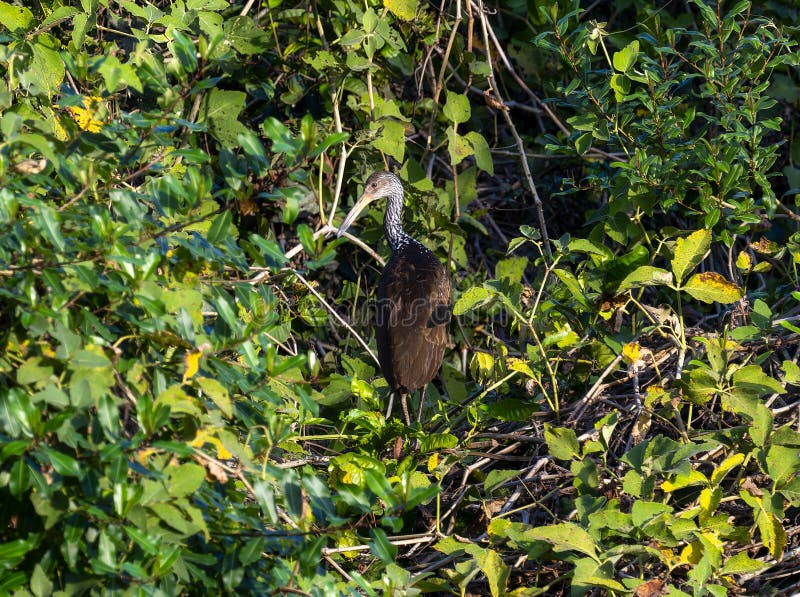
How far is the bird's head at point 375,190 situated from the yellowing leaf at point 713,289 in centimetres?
214

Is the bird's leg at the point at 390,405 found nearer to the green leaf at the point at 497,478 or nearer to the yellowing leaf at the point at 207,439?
the green leaf at the point at 497,478

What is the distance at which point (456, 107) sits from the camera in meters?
5.17

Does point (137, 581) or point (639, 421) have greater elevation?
point (137, 581)

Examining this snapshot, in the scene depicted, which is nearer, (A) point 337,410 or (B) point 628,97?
(B) point 628,97

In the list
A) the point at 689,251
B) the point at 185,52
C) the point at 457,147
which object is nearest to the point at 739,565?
the point at 689,251

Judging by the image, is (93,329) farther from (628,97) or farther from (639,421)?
(628,97)

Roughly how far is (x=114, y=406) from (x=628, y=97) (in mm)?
2843

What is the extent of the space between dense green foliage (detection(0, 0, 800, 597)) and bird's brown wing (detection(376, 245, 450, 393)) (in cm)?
20

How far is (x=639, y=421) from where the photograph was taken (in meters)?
3.74

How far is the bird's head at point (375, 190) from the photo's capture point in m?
5.44

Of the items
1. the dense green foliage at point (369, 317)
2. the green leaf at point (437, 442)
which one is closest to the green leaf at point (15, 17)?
the dense green foliage at point (369, 317)

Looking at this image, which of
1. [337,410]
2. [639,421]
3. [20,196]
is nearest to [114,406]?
[20,196]

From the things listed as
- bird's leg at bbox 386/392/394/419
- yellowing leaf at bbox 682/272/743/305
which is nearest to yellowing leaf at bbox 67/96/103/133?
bird's leg at bbox 386/392/394/419

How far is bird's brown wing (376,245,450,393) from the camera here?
15.7 ft
